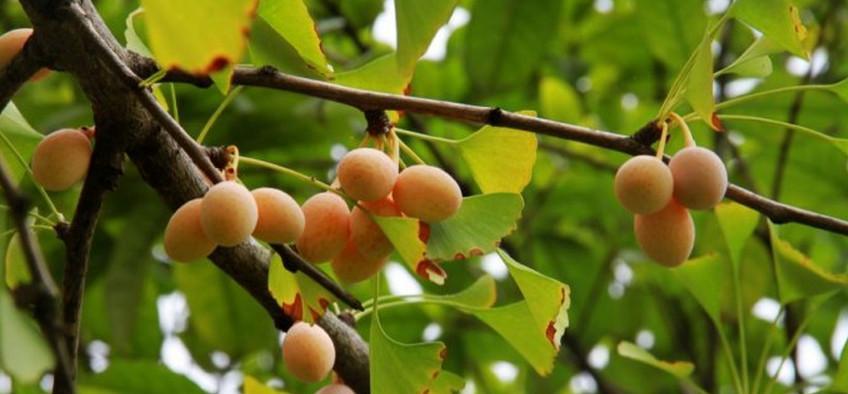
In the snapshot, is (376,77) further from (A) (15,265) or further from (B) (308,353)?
(A) (15,265)

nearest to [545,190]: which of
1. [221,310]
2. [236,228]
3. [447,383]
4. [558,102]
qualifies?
[558,102]

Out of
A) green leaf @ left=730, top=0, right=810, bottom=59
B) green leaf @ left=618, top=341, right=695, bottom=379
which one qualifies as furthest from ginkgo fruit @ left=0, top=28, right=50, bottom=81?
green leaf @ left=618, top=341, right=695, bottom=379

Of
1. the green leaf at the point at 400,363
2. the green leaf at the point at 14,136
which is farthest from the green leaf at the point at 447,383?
the green leaf at the point at 14,136

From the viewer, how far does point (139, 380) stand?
1.49 m

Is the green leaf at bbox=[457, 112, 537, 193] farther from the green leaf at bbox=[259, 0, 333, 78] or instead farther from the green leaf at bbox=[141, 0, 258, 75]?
the green leaf at bbox=[141, 0, 258, 75]

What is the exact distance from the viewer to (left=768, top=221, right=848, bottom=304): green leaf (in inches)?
45.5

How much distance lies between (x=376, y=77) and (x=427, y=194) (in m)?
0.16

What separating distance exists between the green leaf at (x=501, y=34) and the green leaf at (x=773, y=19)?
3.44ft

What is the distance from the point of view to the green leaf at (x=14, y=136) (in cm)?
101

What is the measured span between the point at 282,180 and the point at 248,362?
29 cm

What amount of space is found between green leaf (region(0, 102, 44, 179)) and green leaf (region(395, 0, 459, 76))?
1.33 ft

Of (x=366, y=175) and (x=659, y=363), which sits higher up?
(x=366, y=175)

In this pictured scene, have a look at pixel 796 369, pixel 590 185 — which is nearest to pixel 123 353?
pixel 590 185

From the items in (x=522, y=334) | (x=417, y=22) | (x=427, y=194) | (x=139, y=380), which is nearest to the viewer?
(x=417, y=22)
